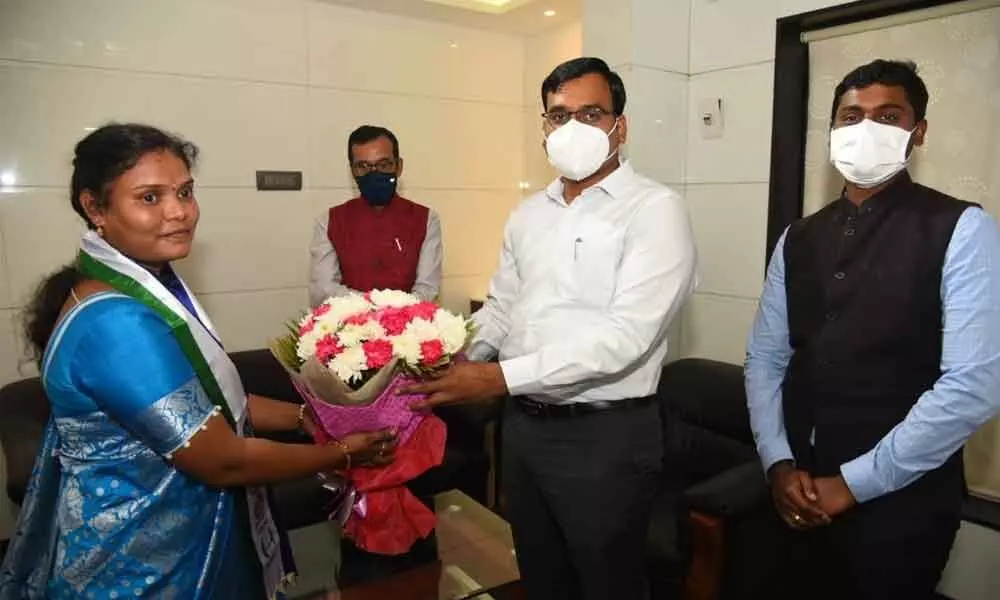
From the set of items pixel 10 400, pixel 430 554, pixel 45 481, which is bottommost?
pixel 430 554

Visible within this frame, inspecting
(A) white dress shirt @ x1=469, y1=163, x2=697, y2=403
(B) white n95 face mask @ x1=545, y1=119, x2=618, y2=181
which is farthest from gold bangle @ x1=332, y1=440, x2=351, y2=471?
(B) white n95 face mask @ x1=545, y1=119, x2=618, y2=181

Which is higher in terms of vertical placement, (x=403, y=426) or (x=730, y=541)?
(x=403, y=426)

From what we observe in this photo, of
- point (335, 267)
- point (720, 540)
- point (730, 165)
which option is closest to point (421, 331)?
point (720, 540)

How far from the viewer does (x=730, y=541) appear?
2004 millimetres

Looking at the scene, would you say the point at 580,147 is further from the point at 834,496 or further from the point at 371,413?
the point at 834,496

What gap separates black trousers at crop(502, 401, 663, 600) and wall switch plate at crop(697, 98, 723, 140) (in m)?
1.59

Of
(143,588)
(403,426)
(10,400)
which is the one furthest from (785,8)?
(10,400)

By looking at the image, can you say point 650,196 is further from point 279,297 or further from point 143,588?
point 279,297

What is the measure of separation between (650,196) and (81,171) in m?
1.23

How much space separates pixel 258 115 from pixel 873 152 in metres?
2.64

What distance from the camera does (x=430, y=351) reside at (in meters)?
1.45

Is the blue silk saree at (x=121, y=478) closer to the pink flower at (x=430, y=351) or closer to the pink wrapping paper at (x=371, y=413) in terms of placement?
the pink wrapping paper at (x=371, y=413)

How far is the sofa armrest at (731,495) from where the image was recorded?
6.51 ft

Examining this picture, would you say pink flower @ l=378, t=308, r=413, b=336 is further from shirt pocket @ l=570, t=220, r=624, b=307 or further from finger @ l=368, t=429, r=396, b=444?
shirt pocket @ l=570, t=220, r=624, b=307
